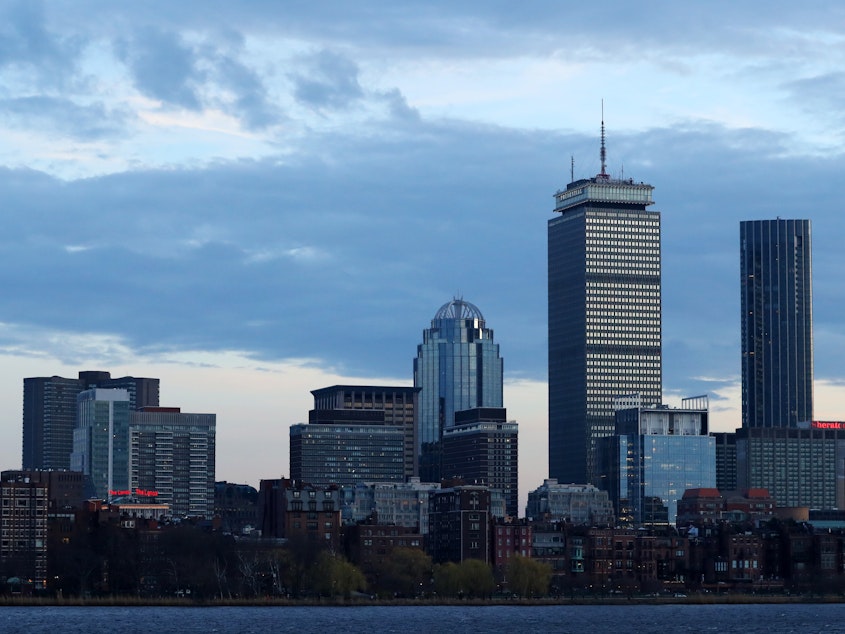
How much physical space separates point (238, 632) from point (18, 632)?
20626mm

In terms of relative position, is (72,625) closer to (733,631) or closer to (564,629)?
(564,629)

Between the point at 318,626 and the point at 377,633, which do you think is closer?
the point at 377,633

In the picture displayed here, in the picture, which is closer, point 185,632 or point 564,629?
point 185,632

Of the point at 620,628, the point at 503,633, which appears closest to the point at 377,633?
the point at 503,633

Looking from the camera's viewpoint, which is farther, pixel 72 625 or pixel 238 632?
pixel 72 625

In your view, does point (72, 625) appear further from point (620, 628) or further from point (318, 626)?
point (620, 628)

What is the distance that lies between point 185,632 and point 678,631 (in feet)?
155

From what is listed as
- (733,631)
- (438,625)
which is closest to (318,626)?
(438,625)

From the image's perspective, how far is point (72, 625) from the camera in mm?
193000

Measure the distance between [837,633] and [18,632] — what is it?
7707 cm

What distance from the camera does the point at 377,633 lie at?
179 m

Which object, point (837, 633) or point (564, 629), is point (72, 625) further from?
point (837, 633)

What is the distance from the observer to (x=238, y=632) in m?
179

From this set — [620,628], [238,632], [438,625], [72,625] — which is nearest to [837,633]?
[620,628]
